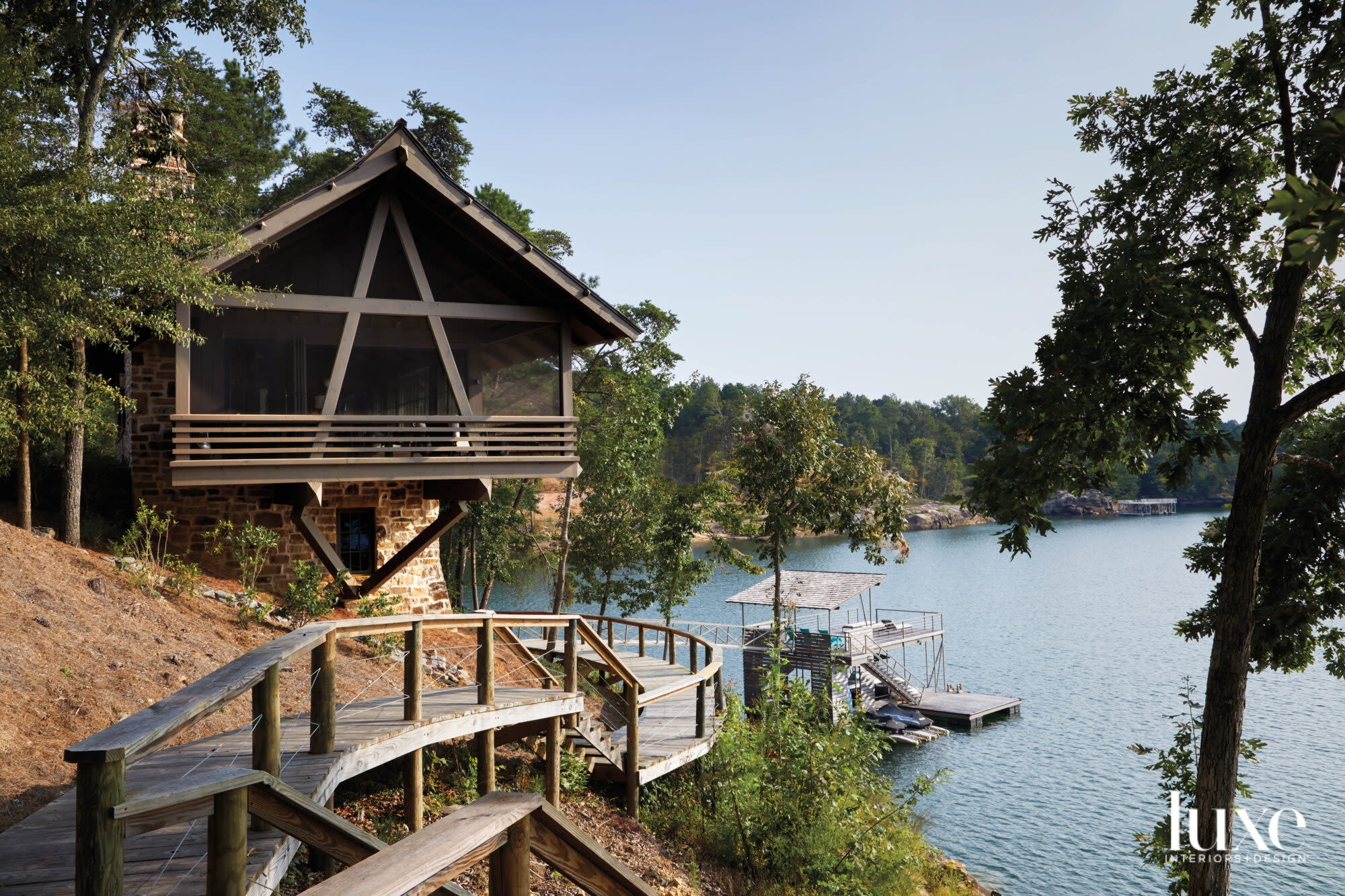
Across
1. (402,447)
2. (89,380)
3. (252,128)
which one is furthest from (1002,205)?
(252,128)

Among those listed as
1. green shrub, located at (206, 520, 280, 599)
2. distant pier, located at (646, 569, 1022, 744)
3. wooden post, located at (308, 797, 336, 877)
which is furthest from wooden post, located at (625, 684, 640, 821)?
distant pier, located at (646, 569, 1022, 744)

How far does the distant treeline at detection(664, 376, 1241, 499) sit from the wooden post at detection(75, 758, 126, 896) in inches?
2682

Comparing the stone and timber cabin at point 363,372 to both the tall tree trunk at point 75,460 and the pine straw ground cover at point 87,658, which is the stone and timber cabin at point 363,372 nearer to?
the tall tree trunk at point 75,460

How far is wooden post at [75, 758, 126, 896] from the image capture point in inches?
86.1

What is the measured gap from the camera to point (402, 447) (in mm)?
12188

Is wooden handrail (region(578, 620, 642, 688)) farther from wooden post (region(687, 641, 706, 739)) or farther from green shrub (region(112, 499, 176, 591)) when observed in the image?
green shrub (region(112, 499, 176, 591))

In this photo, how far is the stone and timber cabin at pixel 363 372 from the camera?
11336 millimetres

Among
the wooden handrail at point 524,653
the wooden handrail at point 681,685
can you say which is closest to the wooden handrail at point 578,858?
the wooden handrail at point 524,653

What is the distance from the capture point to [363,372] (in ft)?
39.3

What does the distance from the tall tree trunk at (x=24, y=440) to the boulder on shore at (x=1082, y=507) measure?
94476mm

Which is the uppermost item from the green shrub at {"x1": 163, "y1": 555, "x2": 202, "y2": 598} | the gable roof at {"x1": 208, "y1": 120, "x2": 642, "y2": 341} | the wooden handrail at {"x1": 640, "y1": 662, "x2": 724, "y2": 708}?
the gable roof at {"x1": 208, "y1": 120, "x2": 642, "y2": 341}

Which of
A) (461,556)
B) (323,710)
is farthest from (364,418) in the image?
(461,556)

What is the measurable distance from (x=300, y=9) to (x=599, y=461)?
12125 millimetres

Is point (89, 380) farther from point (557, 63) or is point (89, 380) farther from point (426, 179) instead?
point (557, 63)
